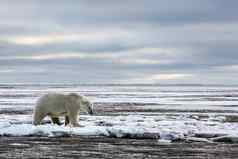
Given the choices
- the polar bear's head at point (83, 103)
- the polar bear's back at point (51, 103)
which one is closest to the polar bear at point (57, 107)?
the polar bear's back at point (51, 103)

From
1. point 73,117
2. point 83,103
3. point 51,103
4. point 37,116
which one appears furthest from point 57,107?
point 83,103

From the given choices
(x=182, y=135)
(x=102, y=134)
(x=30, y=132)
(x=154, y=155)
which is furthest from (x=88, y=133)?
(x=154, y=155)

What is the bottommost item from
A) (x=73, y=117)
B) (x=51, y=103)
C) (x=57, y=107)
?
(x=73, y=117)

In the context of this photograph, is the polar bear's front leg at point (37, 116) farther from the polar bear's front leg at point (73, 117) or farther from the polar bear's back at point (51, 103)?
the polar bear's front leg at point (73, 117)

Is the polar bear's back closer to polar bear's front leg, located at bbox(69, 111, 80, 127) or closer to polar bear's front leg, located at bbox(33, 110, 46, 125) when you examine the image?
polar bear's front leg, located at bbox(33, 110, 46, 125)

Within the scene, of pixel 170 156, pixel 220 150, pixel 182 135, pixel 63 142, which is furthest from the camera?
pixel 182 135

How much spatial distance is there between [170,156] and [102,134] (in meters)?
5.09

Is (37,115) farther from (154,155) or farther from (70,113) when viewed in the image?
(154,155)

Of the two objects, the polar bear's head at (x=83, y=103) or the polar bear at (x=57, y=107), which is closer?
the polar bear at (x=57, y=107)

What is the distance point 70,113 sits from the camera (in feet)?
68.6

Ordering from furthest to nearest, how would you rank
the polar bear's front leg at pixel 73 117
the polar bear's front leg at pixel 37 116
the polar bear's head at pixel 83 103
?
the polar bear's head at pixel 83 103 → the polar bear's front leg at pixel 37 116 → the polar bear's front leg at pixel 73 117

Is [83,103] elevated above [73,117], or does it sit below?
above

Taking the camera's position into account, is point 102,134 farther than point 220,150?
Yes

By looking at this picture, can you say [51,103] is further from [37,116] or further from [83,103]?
[83,103]
